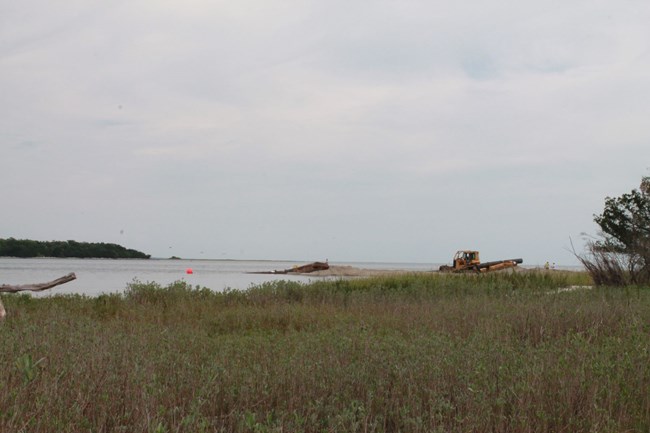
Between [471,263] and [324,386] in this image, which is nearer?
[324,386]

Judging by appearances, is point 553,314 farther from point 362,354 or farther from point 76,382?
point 76,382

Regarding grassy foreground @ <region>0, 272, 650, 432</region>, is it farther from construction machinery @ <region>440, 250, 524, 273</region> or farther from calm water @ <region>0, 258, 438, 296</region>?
construction machinery @ <region>440, 250, 524, 273</region>

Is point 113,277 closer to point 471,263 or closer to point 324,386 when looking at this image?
point 471,263

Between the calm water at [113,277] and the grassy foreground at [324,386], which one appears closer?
the grassy foreground at [324,386]

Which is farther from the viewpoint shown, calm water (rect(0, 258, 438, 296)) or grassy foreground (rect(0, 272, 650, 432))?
calm water (rect(0, 258, 438, 296))

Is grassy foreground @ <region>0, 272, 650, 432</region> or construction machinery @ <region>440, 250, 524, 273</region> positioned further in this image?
construction machinery @ <region>440, 250, 524, 273</region>

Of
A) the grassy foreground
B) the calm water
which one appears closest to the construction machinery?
the calm water

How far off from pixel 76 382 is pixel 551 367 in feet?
13.0

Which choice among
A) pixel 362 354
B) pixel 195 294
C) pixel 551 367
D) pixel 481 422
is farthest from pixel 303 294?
pixel 481 422

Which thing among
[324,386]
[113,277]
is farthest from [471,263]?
[324,386]

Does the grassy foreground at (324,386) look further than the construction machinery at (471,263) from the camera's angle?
No

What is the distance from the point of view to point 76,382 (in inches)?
185

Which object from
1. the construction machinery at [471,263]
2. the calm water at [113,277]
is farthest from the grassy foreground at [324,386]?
the construction machinery at [471,263]

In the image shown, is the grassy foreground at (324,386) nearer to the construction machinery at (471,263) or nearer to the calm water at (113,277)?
the calm water at (113,277)
